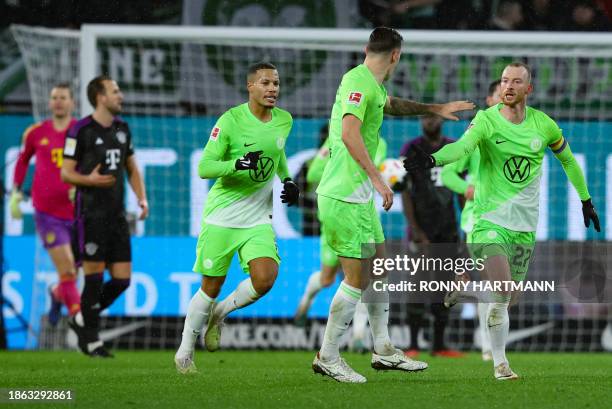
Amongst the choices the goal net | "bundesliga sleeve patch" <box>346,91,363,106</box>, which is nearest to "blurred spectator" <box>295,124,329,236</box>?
the goal net

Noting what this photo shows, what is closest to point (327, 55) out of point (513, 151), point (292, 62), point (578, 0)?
point (292, 62)

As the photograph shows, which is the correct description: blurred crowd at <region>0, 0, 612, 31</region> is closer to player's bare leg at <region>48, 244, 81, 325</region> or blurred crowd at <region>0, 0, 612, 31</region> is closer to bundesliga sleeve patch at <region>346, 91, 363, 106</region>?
player's bare leg at <region>48, 244, 81, 325</region>

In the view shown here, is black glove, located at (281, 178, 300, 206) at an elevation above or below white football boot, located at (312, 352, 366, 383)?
above

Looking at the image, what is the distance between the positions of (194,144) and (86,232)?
Result: 284 centimetres

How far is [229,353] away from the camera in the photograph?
12008 mm

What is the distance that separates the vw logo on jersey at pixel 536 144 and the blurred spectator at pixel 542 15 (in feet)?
21.7

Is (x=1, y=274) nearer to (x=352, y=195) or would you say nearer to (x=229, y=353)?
(x=229, y=353)

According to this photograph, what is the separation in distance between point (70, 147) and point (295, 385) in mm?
3511

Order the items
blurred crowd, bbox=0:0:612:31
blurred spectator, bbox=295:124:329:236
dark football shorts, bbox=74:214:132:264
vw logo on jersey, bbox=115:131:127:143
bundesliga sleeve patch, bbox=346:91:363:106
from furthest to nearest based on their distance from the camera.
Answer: blurred crowd, bbox=0:0:612:31
blurred spectator, bbox=295:124:329:236
vw logo on jersey, bbox=115:131:127:143
dark football shorts, bbox=74:214:132:264
bundesliga sleeve patch, bbox=346:91:363:106

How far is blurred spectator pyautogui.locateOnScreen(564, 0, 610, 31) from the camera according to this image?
14.3 meters

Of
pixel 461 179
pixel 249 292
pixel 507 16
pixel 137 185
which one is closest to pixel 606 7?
pixel 507 16

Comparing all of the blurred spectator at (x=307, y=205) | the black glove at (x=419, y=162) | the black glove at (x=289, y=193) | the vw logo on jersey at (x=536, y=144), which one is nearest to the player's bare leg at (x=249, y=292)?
the black glove at (x=289, y=193)

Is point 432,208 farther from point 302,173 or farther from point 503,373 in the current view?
point 503,373

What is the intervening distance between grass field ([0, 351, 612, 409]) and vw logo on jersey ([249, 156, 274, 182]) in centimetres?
130
